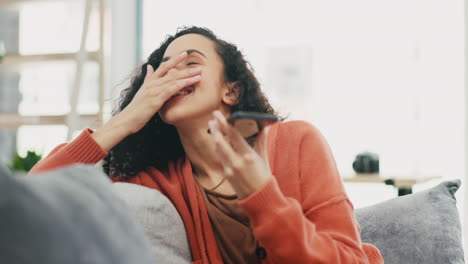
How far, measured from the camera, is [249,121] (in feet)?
3.39

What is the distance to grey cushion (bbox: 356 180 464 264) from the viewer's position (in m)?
1.45

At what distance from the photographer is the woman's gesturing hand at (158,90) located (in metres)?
1.34

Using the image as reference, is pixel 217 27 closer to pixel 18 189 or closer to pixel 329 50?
pixel 329 50

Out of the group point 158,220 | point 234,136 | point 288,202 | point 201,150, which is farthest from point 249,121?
point 201,150

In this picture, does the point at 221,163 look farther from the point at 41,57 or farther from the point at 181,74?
the point at 41,57

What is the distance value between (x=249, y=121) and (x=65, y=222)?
22.8 inches

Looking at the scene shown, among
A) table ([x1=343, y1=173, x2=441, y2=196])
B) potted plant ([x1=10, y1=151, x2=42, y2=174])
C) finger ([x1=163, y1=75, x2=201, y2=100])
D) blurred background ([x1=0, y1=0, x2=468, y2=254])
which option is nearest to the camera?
finger ([x1=163, y1=75, x2=201, y2=100])

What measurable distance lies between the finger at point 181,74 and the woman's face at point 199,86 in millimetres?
34

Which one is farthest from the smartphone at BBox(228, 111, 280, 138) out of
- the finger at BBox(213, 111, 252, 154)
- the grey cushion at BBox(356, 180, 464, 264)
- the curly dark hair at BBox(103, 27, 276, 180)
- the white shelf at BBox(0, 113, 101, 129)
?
the white shelf at BBox(0, 113, 101, 129)

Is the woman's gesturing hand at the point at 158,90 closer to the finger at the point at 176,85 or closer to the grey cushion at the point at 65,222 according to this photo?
the finger at the point at 176,85

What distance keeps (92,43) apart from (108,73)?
302 millimetres

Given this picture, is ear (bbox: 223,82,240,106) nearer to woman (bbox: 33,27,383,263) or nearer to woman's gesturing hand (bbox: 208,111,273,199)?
woman (bbox: 33,27,383,263)

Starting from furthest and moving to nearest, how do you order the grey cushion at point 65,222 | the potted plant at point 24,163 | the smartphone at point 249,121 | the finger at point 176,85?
1. the potted plant at point 24,163
2. the finger at point 176,85
3. the smartphone at point 249,121
4. the grey cushion at point 65,222

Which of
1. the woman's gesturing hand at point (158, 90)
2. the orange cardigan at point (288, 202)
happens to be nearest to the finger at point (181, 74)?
the woman's gesturing hand at point (158, 90)
